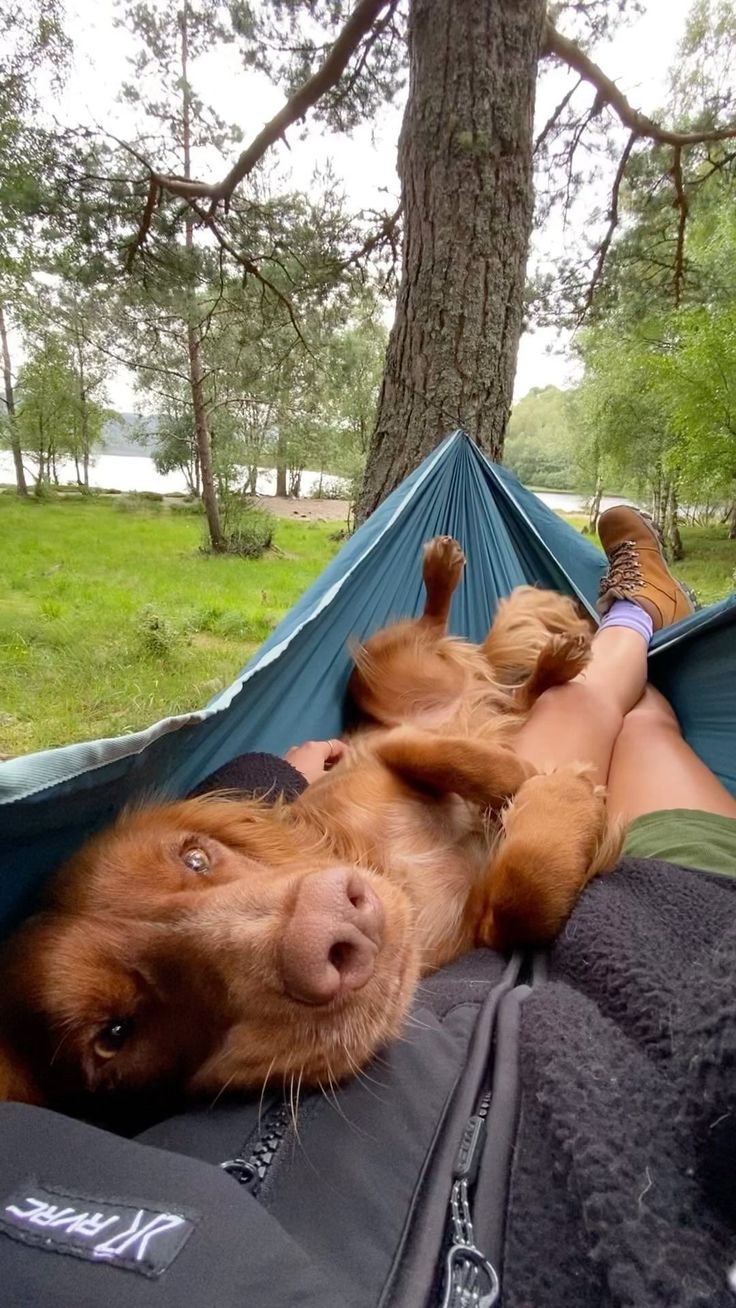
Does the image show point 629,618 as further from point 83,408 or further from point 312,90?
point 83,408

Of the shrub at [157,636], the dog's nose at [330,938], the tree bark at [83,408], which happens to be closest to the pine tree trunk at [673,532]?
the tree bark at [83,408]

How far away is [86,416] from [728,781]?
18.7m

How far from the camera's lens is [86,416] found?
17.8 metres

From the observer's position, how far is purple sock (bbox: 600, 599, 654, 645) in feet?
7.84

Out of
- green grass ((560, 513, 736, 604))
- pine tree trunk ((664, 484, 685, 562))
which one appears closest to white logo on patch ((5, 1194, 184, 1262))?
green grass ((560, 513, 736, 604))

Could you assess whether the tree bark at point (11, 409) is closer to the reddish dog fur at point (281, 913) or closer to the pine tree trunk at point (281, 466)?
the pine tree trunk at point (281, 466)

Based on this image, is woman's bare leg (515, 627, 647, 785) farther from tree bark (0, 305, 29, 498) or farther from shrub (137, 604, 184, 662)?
tree bark (0, 305, 29, 498)

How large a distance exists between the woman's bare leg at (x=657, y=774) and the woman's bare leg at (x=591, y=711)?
42 mm

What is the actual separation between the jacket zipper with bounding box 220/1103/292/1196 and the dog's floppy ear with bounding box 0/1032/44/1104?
0.33m

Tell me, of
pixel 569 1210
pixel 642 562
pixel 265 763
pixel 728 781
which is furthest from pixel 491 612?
pixel 569 1210

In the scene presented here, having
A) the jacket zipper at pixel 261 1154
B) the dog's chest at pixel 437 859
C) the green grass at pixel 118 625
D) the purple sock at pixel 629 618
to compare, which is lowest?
the green grass at pixel 118 625

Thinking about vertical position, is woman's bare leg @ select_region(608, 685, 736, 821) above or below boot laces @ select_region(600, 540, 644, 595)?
below

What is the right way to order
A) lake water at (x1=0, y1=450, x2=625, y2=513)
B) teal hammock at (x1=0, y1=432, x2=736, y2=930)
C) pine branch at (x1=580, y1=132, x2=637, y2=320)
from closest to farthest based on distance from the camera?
teal hammock at (x1=0, y1=432, x2=736, y2=930)
pine branch at (x1=580, y1=132, x2=637, y2=320)
lake water at (x1=0, y1=450, x2=625, y2=513)

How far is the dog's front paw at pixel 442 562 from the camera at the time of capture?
2398 mm
